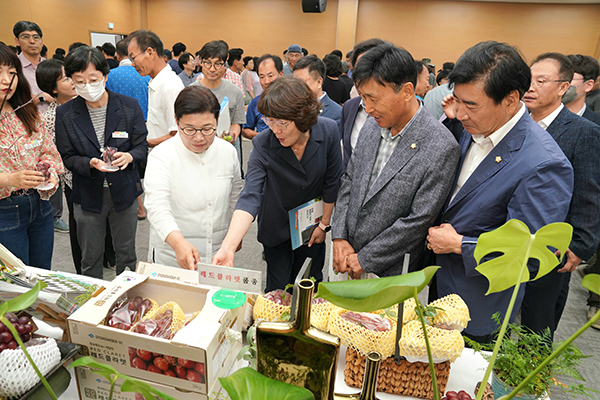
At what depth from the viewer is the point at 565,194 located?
4.24ft

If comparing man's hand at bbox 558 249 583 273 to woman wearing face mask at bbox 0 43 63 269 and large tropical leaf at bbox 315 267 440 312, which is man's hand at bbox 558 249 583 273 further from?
woman wearing face mask at bbox 0 43 63 269

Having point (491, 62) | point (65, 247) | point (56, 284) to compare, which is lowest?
point (65, 247)

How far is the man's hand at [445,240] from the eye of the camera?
1410mm

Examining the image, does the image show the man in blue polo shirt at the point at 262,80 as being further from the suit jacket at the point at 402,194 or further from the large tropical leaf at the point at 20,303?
the large tropical leaf at the point at 20,303

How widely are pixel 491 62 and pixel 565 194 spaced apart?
51 centimetres

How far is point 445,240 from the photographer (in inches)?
56.3

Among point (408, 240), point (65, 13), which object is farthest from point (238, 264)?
point (65, 13)

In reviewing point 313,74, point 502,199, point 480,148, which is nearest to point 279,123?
point 480,148

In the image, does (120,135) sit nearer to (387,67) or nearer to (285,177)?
(285,177)

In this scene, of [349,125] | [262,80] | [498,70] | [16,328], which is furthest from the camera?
[262,80]

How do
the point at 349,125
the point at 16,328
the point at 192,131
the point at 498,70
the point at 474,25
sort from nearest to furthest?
the point at 16,328, the point at 498,70, the point at 192,131, the point at 349,125, the point at 474,25

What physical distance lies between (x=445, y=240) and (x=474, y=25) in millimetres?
12545

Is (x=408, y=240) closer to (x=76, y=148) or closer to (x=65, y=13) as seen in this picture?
(x=76, y=148)

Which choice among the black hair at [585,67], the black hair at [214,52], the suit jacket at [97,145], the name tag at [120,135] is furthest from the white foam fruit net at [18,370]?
the black hair at [585,67]
